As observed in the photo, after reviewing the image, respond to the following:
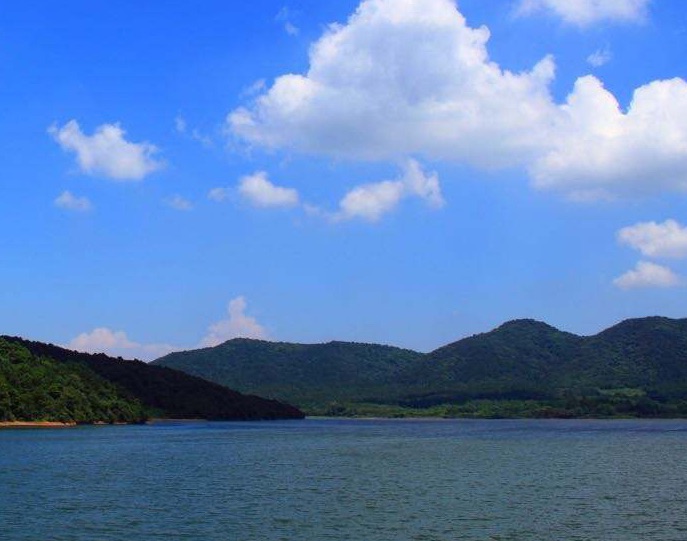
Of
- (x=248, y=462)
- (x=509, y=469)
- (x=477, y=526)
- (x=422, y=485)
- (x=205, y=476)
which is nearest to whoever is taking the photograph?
(x=477, y=526)

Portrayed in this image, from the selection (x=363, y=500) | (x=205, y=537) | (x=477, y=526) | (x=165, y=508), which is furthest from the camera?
(x=363, y=500)

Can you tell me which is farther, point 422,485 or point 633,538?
point 422,485

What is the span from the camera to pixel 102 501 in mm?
75812

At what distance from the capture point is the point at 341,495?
81.8 metres

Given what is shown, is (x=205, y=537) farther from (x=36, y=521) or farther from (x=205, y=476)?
(x=205, y=476)

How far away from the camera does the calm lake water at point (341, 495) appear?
59.9 metres

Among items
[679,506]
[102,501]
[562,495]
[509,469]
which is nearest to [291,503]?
[102,501]

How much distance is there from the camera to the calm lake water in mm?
59875

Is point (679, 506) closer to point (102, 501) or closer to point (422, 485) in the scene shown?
point (422, 485)

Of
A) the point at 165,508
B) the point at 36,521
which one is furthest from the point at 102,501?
the point at 36,521

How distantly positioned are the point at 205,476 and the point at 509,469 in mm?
44199

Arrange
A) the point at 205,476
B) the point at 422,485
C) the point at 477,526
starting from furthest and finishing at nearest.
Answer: the point at 205,476 < the point at 422,485 < the point at 477,526

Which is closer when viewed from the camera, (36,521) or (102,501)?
(36,521)

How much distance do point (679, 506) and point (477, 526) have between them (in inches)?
991
